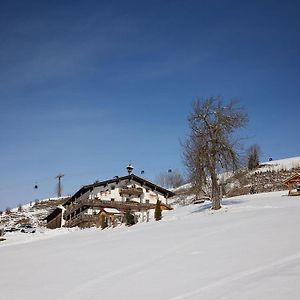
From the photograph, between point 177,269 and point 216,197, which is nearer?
point 177,269

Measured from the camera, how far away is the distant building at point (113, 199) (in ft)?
180

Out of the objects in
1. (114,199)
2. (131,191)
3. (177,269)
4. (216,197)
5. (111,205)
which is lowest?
(177,269)

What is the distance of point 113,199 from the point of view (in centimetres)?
5828

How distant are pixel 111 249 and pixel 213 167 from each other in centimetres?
2012

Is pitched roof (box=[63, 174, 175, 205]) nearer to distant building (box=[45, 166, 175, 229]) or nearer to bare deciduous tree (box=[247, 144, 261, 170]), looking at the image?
distant building (box=[45, 166, 175, 229])

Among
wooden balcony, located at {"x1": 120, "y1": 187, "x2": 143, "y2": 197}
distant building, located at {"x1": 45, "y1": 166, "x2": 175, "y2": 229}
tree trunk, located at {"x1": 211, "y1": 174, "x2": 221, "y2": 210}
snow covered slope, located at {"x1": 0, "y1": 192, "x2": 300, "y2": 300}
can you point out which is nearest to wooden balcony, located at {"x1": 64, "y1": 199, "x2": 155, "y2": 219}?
distant building, located at {"x1": 45, "y1": 166, "x2": 175, "y2": 229}

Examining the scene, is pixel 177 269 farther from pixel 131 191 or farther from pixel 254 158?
pixel 254 158

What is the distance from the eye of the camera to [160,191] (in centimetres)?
6347

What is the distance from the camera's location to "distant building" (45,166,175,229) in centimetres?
5472

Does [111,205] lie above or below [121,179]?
below

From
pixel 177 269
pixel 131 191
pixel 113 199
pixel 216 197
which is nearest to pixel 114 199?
pixel 113 199

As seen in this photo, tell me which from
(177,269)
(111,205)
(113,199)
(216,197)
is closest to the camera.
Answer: (177,269)

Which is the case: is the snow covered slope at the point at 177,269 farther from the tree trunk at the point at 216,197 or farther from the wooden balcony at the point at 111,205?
the wooden balcony at the point at 111,205

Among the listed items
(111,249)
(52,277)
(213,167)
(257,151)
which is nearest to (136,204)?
(213,167)
